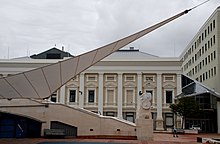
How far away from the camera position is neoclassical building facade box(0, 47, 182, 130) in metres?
52.2

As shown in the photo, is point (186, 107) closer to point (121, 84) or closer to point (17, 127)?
point (121, 84)

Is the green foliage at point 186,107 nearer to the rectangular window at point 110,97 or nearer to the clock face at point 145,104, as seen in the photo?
the rectangular window at point 110,97

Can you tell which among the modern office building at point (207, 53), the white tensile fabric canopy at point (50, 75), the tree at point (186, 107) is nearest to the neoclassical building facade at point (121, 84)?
the modern office building at point (207, 53)

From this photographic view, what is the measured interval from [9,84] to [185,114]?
31.5 meters

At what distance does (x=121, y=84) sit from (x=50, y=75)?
34.7 metres

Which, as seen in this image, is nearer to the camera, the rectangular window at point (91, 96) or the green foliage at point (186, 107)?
the green foliage at point (186, 107)

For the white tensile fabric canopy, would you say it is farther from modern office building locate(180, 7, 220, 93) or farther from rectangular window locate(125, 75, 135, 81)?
rectangular window locate(125, 75, 135, 81)

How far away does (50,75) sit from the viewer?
18.4 metres

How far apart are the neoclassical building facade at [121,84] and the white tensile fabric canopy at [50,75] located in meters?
32.8

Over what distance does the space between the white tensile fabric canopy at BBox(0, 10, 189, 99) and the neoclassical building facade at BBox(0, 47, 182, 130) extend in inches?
1293

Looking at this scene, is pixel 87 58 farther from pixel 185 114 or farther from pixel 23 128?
pixel 185 114

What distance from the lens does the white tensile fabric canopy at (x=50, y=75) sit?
1783 centimetres

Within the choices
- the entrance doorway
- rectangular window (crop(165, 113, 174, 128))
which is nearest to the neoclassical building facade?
Result: rectangular window (crop(165, 113, 174, 128))

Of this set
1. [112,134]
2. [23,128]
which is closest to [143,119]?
[112,134]
